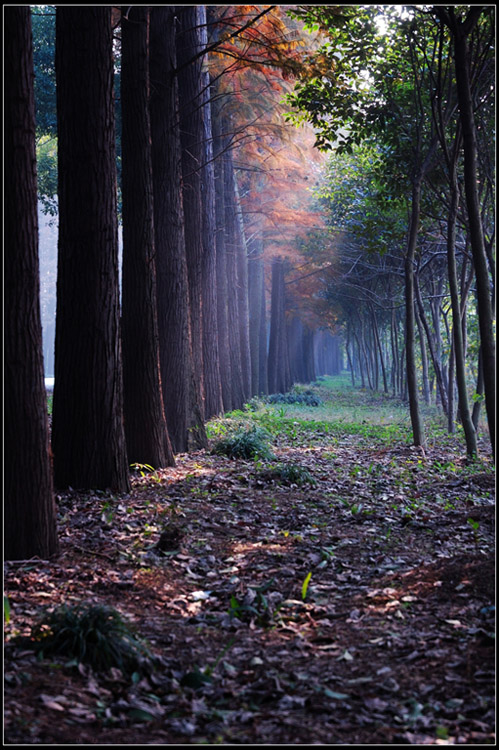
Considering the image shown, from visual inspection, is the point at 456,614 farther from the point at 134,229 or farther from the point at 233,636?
the point at 134,229

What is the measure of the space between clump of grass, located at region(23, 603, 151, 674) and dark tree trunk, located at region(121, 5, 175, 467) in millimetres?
5079

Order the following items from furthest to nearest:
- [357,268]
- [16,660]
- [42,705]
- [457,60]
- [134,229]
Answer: [357,268], [134,229], [457,60], [16,660], [42,705]

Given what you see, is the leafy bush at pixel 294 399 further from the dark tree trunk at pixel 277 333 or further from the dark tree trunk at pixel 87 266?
the dark tree trunk at pixel 87 266

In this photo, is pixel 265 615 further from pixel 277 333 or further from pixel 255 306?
pixel 277 333

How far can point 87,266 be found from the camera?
24.6 feet

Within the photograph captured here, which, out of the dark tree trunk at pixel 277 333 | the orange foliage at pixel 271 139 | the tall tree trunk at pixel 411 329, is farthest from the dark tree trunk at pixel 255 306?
the tall tree trunk at pixel 411 329

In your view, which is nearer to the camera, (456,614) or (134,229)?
(456,614)

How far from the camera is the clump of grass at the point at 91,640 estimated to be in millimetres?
3861

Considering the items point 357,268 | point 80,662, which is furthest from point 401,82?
point 357,268

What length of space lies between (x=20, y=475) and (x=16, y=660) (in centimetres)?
167

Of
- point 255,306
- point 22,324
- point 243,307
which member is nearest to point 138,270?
point 22,324

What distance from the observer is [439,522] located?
7555 millimetres

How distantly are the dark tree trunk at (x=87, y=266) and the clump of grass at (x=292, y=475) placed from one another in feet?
9.36

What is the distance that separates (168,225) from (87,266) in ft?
12.1
